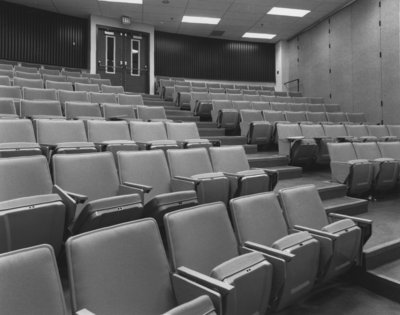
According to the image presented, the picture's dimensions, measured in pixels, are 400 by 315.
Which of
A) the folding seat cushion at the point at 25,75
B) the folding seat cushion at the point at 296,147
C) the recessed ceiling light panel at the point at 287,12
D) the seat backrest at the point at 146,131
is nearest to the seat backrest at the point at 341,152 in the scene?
the folding seat cushion at the point at 296,147

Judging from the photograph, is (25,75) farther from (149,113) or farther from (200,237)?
(200,237)

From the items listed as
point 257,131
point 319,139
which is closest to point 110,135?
point 257,131

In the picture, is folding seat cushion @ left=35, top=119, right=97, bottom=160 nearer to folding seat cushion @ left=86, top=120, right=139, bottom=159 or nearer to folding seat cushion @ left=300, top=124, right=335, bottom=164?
folding seat cushion @ left=86, top=120, right=139, bottom=159

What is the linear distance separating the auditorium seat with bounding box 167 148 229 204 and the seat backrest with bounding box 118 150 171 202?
26mm

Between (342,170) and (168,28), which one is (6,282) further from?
(168,28)

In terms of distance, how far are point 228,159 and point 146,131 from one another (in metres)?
0.37

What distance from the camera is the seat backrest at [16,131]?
94 cm

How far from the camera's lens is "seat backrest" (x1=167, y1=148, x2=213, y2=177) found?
0.95 m

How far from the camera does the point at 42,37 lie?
3.11 meters

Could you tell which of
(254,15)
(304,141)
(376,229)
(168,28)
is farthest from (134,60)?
(376,229)

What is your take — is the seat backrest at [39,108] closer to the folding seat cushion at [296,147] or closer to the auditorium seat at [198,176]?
the auditorium seat at [198,176]

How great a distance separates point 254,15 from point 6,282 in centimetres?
324

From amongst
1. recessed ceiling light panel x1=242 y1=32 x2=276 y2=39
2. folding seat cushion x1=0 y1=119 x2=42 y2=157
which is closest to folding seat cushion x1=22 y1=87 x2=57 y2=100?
folding seat cushion x1=0 y1=119 x2=42 y2=157

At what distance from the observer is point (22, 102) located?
132cm
